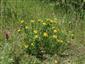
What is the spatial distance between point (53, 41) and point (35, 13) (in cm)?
136

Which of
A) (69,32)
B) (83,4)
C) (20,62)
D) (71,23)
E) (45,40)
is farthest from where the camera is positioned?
(83,4)

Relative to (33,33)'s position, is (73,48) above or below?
below

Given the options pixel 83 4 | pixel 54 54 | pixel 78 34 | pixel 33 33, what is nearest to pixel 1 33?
pixel 33 33

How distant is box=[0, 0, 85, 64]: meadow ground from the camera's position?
→ 197 inches

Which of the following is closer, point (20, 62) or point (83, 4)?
point (20, 62)

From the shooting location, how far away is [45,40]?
5.15 meters

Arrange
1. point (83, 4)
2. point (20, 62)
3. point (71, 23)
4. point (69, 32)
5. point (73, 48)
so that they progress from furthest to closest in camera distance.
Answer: point (83, 4)
point (71, 23)
point (69, 32)
point (73, 48)
point (20, 62)

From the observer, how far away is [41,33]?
17.1 feet

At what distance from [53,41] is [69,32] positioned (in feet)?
2.64

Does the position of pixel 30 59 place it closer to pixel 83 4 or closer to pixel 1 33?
pixel 1 33

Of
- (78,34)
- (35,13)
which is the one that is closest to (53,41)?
(78,34)

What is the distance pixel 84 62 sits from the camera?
199 inches

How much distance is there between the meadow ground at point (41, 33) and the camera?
5016 millimetres

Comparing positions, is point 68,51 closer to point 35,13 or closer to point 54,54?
point 54,54
